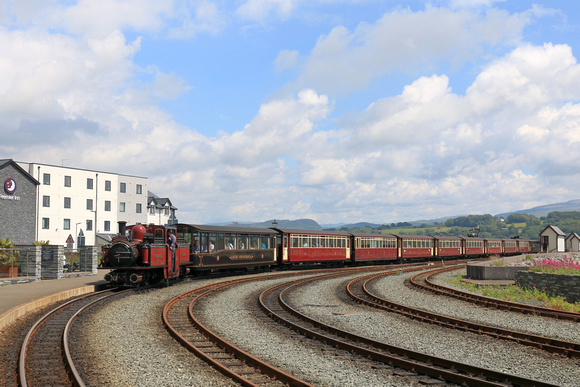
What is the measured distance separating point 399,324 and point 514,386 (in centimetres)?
595

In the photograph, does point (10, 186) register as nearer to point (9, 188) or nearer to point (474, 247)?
point (9, 188)

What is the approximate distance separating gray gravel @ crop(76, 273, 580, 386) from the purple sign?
1497 inches

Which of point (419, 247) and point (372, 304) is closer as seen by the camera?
point (372, 304)

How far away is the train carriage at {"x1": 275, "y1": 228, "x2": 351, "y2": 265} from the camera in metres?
33.4

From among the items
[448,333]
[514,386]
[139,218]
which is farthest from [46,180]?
[514,386]

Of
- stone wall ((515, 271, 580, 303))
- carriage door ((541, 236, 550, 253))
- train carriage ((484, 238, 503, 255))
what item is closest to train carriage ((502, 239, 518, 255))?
train carriage ((484, 238, 503, 255))

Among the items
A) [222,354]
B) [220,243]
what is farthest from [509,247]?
[222,354]

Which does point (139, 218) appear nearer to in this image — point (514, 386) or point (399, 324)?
point (399, 324)

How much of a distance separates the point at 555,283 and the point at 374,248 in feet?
74.6

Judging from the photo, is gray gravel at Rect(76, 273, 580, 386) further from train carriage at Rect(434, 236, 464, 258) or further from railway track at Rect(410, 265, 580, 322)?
train carriage at Rect(434, 236, 464, 258)

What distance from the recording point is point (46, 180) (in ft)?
189

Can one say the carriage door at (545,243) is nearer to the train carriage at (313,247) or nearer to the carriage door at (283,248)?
the train carriage at (313,247)

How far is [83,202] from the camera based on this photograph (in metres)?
61.8

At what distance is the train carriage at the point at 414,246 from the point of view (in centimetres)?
4584
